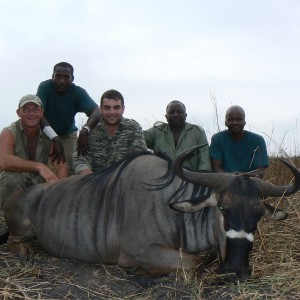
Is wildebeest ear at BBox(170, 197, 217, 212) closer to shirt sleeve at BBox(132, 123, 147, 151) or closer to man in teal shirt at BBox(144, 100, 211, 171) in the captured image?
shirt sleeve at BBox(132, 123, 147, 151)

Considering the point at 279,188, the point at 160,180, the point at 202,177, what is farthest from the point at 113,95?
the point at 279,188

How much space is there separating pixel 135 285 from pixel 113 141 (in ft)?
7.37

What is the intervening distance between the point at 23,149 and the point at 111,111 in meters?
1.03

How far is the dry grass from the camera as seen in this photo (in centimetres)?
409

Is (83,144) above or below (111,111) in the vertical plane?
below

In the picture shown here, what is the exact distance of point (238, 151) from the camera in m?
7.00

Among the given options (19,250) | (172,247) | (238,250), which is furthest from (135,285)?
Result: (19,250)

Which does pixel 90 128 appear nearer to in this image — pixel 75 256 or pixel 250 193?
pixel 75 256

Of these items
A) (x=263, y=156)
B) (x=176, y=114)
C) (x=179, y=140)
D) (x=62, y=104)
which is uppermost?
(x=62, y=104)

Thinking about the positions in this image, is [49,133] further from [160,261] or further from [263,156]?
[263,156]

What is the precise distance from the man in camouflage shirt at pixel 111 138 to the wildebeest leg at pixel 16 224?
90 cm

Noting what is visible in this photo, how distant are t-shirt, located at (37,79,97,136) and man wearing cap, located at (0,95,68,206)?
2.96 feet

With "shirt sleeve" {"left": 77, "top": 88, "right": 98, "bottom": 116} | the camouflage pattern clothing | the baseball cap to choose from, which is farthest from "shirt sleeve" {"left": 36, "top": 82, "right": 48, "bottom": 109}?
the camouflage pattern clothing

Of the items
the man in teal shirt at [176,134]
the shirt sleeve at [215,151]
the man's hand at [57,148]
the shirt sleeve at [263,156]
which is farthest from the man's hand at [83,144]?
the shirt sleeve at [263,156]
